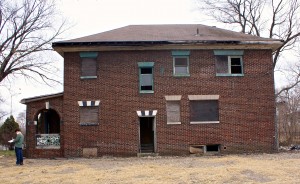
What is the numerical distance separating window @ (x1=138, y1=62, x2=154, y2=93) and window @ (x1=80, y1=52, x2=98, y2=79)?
102 inches

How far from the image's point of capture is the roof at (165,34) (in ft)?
77.6

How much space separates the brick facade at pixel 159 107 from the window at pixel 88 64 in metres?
0.27

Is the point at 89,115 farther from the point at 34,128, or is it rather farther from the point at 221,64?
the point at 221,64

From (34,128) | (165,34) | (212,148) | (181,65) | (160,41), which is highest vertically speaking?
(165,34)

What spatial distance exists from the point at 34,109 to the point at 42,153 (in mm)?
2643

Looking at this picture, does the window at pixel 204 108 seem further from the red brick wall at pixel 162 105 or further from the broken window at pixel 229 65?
the broken window at pixel 229 65

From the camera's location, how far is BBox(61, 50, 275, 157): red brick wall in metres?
23.3

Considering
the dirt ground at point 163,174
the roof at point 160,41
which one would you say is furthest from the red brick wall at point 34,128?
the dirt ground at point 163,174

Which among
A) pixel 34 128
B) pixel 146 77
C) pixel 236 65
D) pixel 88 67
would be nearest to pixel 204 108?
pixel 236 65

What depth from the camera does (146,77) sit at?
78.3 ft

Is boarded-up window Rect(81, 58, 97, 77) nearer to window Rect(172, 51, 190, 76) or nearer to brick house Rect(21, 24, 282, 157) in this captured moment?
brick house Rect(21, 24, 282, 157)

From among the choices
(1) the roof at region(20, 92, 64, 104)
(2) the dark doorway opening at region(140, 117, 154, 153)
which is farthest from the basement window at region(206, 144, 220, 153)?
(1) the roof at region(20, 92, 64, 104)

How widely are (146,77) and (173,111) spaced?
2.49m

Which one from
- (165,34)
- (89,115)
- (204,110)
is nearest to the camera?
(89,115)
